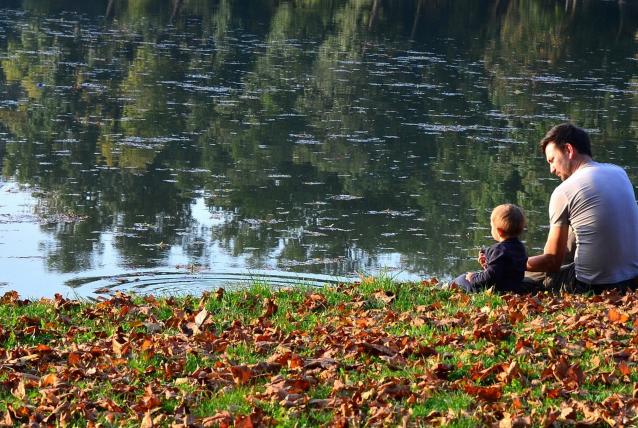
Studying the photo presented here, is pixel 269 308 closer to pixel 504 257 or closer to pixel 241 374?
pixel 504 257

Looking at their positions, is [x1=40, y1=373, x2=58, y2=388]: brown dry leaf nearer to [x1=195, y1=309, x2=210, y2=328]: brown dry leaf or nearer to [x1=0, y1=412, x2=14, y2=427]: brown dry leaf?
[x1=0, y1=412, x2=14, y2=427]: brown dry leaf

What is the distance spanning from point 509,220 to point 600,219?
0.71 meters

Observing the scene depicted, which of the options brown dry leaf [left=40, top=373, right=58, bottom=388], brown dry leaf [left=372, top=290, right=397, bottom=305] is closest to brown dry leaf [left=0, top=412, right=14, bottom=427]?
brown dry leaf [left=40, top=373, right=58, bottom=388]

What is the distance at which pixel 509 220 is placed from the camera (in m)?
8.61

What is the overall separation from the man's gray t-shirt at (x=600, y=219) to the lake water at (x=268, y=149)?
3.86 meters

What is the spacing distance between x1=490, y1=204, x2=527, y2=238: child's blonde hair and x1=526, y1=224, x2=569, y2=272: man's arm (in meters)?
0.27

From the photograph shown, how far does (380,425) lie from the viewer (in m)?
5.27

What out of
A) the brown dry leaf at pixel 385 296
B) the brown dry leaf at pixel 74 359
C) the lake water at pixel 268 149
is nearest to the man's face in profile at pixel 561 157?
the brown dry leaf at pixel 385 296

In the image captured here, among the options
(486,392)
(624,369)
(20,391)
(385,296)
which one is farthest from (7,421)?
(385,296)

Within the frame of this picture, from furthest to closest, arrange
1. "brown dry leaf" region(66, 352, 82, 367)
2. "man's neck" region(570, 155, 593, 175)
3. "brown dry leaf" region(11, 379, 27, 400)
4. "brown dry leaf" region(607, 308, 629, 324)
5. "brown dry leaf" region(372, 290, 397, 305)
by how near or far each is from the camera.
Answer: "man's neck" region(570, 155, 593, 175), "brown dry leaf" region(372, 290, 397, 305), "brown dry leaf" region(607, 308, 629, 324), "brown dry leaf" region(66, 352, 82, 367), "brown dry leaf" region(11, 379, 27, 400)

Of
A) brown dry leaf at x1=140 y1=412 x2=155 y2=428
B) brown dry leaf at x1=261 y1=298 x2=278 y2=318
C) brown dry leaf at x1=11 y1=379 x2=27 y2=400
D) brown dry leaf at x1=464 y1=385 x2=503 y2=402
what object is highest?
brown dry leaf at x1=464 y1=385 x2=503 y2=402

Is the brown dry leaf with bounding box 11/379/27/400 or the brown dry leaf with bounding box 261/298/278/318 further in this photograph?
the brown dry leaf with bounding box 261/298/278/318

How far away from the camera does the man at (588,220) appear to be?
28.5 ft

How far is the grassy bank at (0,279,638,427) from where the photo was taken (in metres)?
5.51
